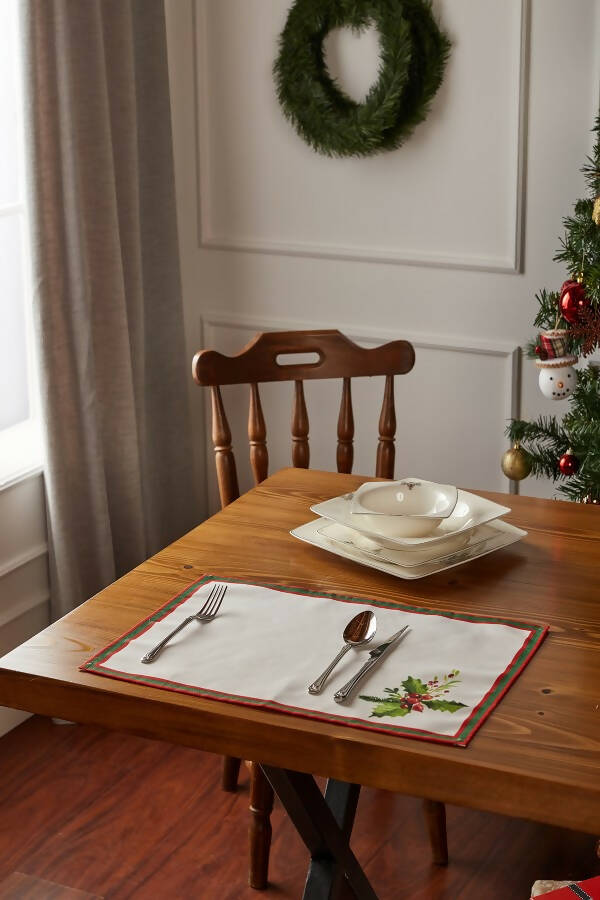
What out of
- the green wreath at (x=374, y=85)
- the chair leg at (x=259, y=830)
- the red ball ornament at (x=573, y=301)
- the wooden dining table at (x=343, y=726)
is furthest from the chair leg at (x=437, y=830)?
the green wreath at (x=374, y=85)

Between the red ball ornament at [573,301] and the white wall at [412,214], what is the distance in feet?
1.75

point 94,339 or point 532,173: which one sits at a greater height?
point 532,173

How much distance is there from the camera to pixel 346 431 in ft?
7.39

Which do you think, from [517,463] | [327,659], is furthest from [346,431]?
[327,659]

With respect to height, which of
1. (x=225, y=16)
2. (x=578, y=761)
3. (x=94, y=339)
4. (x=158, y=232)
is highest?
(x=225, y=16)

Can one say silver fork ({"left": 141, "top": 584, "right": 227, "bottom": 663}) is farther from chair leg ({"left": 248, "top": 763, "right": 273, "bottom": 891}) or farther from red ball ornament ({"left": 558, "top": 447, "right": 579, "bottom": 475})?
red ball ornament ({"left": 558, "top": 447, "right": 579, "bottom": 475})

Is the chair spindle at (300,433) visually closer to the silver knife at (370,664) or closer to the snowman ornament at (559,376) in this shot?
the snowman ornament at (559,376)

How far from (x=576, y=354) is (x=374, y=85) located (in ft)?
3.16

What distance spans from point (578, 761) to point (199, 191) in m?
2.43

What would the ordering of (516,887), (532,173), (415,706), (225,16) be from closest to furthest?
1. (415,706)
2. (516,887)
3. (532,173)
4. (225,16)

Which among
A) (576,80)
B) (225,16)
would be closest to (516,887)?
(576,80)

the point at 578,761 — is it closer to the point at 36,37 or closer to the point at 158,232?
the point at 36,37

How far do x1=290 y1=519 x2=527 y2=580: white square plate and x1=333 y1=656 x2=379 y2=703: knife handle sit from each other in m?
0.25

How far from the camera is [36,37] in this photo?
2471 millimetres
